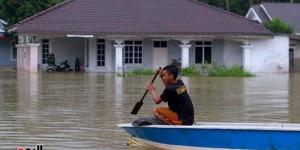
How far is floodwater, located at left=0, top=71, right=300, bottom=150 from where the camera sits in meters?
12.9

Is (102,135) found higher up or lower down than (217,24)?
lower down

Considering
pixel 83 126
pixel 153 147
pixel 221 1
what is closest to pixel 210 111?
pixel 83 126

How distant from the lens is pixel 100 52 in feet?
151

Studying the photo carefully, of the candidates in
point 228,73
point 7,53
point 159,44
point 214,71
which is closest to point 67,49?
point 159,44

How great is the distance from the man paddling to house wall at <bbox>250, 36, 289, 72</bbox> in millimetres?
35362

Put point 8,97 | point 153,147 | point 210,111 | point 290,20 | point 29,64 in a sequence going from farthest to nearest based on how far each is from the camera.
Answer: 1. point 290,20
2. point 29,64
3. point 8,97
4. point 210,111
5. point 153,147

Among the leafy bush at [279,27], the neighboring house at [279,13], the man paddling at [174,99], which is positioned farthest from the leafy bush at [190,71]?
the man paddling at [174,99]

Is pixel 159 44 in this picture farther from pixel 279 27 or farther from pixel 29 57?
pixel 279 27

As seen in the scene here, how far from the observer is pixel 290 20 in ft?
194

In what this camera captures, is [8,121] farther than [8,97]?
No

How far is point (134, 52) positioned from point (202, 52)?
14.2 feet

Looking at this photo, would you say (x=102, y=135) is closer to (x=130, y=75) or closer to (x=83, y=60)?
(x=130, y=75)

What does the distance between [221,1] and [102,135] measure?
2362 inches

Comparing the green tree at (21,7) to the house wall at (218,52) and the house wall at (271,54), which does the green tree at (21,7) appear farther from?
the house wall at (271,54)
